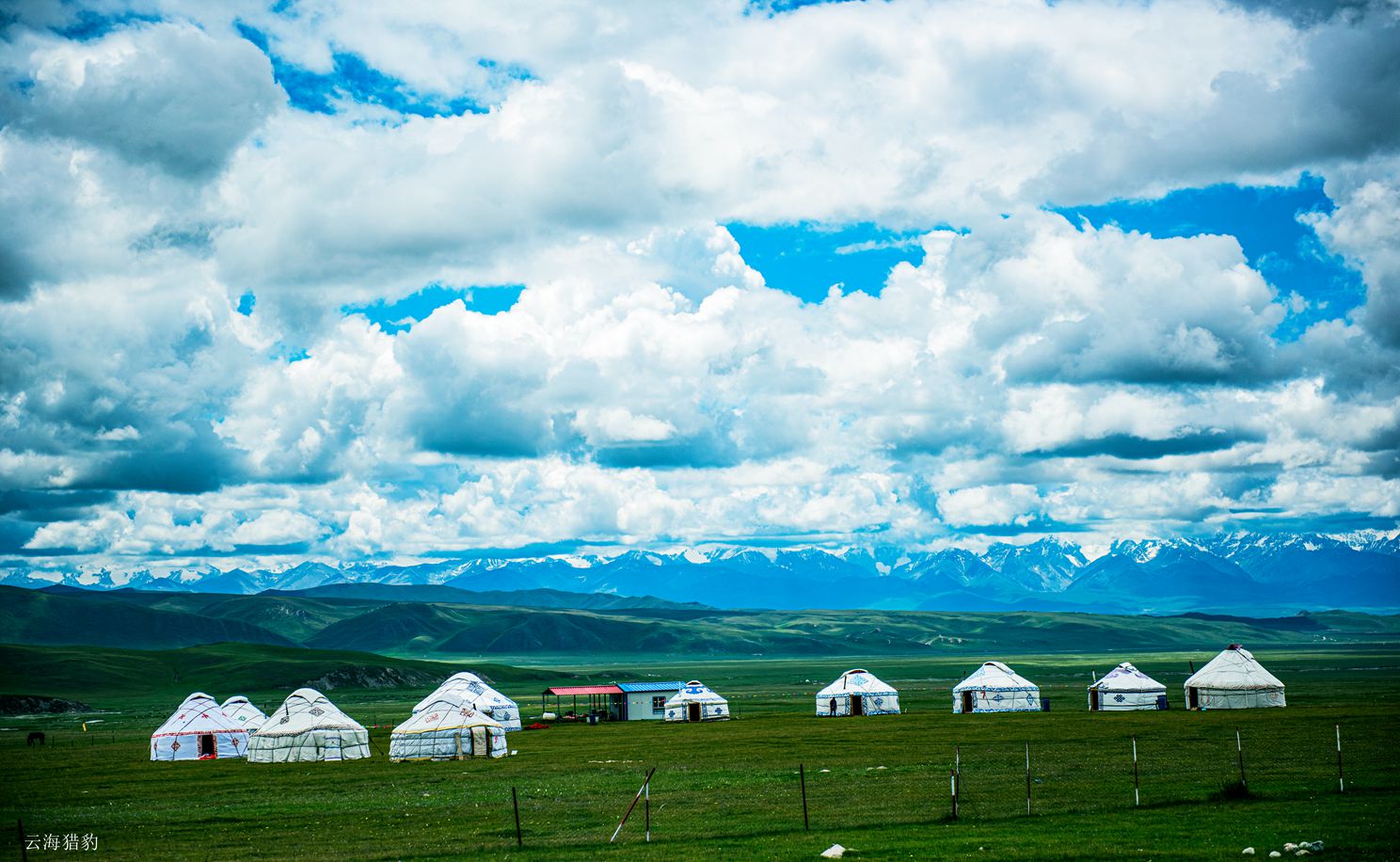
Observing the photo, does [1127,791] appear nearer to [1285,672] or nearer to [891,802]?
[891,802]

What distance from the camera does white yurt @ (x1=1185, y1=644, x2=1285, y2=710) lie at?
79.9m

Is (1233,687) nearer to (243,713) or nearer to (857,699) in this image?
(857,699)

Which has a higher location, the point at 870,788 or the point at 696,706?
the point at 870,788

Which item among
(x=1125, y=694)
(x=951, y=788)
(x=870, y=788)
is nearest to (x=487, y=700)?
(x=870, y=788)

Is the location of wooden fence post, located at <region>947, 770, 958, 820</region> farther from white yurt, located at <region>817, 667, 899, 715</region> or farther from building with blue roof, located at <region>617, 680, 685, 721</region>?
building with blue roof, located at <region>617, 680, 685, 721</region>

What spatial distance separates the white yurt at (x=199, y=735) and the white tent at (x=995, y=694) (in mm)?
52496

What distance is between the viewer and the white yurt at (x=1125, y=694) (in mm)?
84500

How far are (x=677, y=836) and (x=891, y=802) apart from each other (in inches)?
327

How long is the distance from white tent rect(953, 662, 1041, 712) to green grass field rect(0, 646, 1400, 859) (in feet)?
30.0

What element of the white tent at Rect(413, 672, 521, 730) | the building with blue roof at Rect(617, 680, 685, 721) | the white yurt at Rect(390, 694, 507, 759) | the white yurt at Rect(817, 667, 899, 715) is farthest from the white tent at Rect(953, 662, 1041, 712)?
the white yurt at Rect(390, 694, 507, 759)

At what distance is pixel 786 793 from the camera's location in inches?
1515

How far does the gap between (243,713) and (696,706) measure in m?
35.1

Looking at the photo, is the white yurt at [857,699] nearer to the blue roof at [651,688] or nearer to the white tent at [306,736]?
the blue roof at [651,688]

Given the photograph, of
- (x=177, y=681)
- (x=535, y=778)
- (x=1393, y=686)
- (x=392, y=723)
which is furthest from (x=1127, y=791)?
(x=177, y=681)
